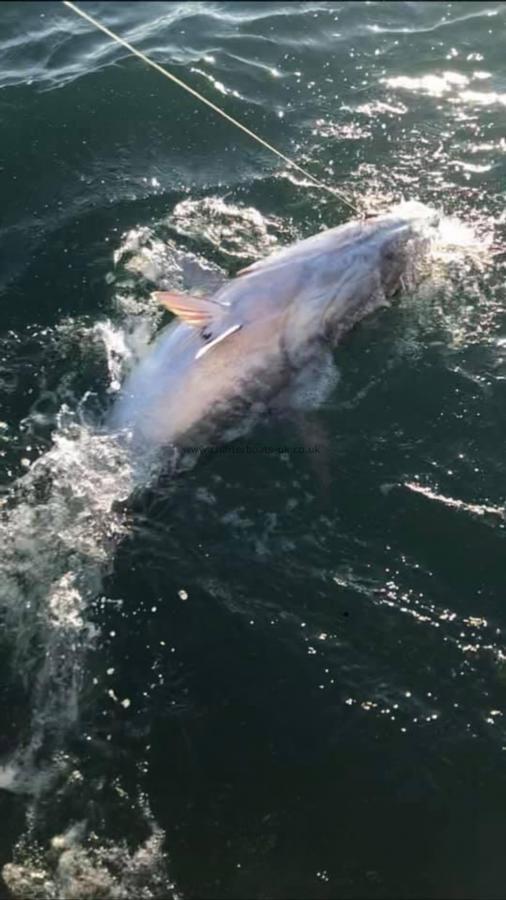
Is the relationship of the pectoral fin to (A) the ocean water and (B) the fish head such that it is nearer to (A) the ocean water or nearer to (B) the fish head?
(A) the ocean water

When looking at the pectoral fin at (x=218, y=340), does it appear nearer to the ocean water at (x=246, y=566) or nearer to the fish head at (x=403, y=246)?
the ocean water at (x=246, y=566)

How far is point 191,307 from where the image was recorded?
5832 mm

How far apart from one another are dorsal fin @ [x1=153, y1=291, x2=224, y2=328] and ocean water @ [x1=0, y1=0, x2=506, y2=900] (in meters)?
0.88

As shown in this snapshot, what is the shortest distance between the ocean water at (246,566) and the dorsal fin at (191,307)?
0.88 m

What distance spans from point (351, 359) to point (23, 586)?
3.38 metres

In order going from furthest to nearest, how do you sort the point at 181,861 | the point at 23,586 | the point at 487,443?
the point at 487,443 < the point at 23,586 < the point at 181,861

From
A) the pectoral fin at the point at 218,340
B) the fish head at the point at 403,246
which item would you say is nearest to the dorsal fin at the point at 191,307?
the pectoral fin at the point at 218,340

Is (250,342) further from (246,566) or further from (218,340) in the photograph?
(246,566)

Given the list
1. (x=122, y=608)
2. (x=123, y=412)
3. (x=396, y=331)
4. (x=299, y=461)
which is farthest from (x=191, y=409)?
(x=396, y=331)

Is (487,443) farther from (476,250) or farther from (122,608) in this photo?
(122,608)

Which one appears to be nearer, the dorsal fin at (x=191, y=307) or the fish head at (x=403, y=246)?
the dorsal fin at (x=191, y=307)

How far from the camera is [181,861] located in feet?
15.2

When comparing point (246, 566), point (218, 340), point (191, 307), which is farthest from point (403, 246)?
point (246, 566)

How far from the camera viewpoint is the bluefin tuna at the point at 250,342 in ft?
20.1
